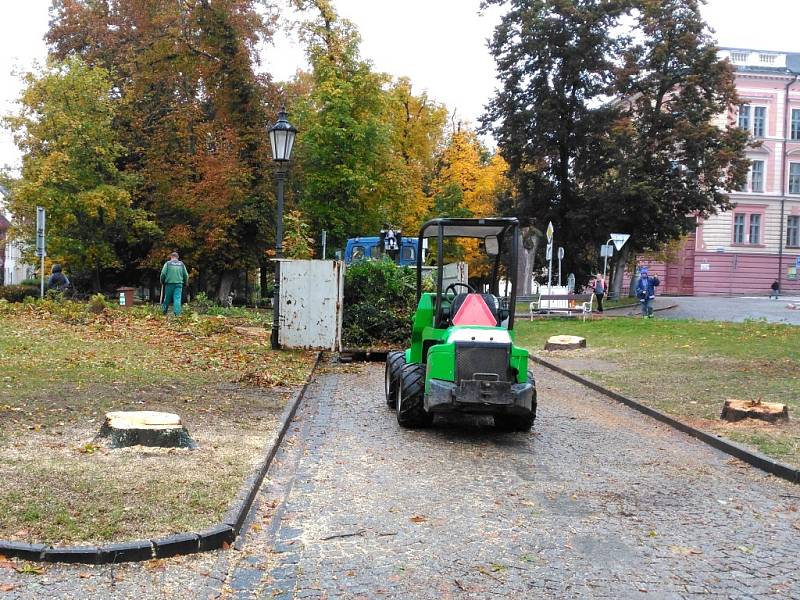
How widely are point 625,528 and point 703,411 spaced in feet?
18.1

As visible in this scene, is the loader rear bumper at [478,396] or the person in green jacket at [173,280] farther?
the person in green jacket at [173,280]

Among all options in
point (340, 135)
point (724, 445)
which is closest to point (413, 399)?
point (724, 445)

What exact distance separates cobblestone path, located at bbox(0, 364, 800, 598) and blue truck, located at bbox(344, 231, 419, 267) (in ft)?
47.8

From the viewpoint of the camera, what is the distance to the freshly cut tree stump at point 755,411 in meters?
9.87

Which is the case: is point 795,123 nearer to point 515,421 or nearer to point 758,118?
point 758,118

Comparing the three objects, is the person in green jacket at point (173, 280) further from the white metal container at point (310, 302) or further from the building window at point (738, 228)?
the building window at point (738, 228)

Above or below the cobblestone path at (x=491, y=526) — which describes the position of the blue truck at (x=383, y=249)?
above

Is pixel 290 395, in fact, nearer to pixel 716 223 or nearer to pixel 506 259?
pixel 506 259

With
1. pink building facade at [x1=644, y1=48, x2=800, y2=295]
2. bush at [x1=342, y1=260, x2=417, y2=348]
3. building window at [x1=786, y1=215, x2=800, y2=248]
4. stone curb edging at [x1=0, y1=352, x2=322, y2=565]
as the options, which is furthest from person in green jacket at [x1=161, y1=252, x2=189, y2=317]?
building window at [x1=786, y1=215, x2=800, y2=248]

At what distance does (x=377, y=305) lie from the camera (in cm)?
1831

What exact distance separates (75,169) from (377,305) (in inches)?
867

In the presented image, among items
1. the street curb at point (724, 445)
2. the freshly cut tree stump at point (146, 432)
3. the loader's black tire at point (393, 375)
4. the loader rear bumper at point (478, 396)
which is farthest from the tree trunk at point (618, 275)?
the freshly cut tree stump at point (146, 432)

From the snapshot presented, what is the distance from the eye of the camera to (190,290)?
43.3 metres

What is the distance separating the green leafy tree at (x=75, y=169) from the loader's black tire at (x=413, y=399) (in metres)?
27.8
